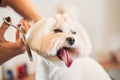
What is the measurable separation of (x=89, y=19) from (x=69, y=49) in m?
1.14

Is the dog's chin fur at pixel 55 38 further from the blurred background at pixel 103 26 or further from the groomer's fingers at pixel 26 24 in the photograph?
the blurred background at pixel 103 26

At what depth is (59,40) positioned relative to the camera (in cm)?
43

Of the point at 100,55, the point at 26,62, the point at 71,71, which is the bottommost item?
the point at 100,55

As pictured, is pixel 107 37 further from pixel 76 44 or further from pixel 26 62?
pixel 76 44

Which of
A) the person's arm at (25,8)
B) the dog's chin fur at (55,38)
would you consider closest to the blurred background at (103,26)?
the person's arm at (25,8)

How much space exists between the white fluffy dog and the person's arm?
0.21 feet

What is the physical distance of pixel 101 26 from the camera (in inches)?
64.4

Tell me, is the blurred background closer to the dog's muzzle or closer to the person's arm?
the person's arm

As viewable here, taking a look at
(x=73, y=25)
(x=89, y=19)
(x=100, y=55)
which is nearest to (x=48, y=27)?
(x=73, y=25)

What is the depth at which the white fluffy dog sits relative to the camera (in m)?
0.44

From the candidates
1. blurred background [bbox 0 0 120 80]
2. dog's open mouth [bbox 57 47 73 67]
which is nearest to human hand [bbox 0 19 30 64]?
dog's open mouth [bbox 57 47 73 67]

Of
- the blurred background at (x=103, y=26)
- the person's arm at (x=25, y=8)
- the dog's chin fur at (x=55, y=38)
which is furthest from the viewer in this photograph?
the blurred background at (x=103, y=26)

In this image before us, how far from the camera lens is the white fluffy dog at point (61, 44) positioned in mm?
439

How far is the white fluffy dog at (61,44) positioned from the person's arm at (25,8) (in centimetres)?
6
